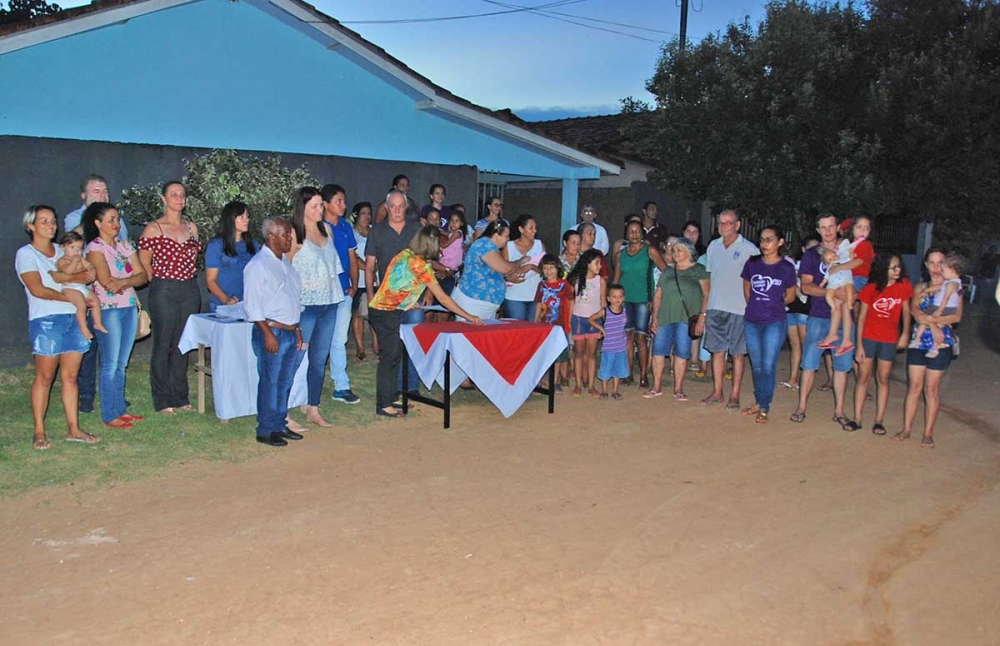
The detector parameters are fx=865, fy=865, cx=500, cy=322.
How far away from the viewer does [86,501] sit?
5594 mm

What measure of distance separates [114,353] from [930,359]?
6971mm

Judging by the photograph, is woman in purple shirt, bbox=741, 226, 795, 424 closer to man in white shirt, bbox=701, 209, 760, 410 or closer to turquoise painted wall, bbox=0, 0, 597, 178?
man in white shirt, bbox=701, 209, 760, 410

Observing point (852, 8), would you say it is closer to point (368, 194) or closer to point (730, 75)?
point (730, 75)

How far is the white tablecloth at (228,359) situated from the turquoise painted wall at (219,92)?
12.6ft

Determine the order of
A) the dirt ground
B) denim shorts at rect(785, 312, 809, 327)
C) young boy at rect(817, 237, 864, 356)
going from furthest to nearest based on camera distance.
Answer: denim shorts at rect(785, 312, 809, 327), young boy at rect(817, 237, 864, 356), the dirt ground

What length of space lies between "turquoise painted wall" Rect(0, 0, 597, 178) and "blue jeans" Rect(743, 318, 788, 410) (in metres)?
6.37

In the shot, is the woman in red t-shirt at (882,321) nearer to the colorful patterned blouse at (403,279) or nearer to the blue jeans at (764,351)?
the blue jeans at (764,351)


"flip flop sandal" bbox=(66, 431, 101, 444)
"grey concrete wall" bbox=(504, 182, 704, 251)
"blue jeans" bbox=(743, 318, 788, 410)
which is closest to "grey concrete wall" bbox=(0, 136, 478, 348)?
"flip flop sandal" bbox=(66, 431, 101, 444)

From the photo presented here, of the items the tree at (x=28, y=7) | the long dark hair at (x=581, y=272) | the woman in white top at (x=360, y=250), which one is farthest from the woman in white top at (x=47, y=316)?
the tree at (x=28, y=7)

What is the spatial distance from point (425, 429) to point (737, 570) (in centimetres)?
349

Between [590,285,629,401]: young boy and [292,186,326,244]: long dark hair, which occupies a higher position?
[292,186,326,244]: long dark hair

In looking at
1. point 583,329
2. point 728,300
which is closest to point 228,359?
point 583,329

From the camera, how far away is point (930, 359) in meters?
7.56

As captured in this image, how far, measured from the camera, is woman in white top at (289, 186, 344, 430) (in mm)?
7168
